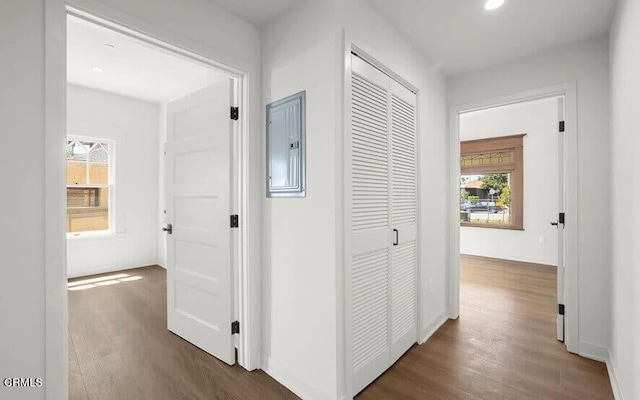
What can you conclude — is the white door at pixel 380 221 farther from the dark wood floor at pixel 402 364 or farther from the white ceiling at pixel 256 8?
the white ceiling at pixel 256 8

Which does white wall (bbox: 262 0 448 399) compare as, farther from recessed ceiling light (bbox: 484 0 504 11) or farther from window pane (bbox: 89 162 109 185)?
window pane (bbox: 89 162 109 185)

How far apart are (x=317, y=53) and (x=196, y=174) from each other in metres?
1.44

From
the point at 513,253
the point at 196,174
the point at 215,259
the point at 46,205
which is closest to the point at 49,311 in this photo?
the point at 46,205

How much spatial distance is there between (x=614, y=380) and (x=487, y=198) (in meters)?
4.58

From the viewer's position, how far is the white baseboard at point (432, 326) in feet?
8.70

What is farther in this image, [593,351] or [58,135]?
[593,351]

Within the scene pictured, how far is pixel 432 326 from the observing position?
9.27 feet

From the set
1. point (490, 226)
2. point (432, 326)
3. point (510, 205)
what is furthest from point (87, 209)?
point (510, 205)

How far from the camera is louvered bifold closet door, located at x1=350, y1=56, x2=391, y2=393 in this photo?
6.24 ft

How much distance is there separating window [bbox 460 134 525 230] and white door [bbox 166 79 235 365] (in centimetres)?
551

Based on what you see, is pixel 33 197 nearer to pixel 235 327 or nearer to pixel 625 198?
pixel 235 327

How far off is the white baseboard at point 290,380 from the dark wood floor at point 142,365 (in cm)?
4

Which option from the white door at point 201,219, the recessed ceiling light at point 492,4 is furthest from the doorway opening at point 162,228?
the recessed ceiling light at point 492,4

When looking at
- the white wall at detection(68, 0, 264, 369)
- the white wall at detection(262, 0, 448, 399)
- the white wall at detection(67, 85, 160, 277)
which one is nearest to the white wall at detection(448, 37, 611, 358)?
the white wall at detection(262, 0, 448, 399)
